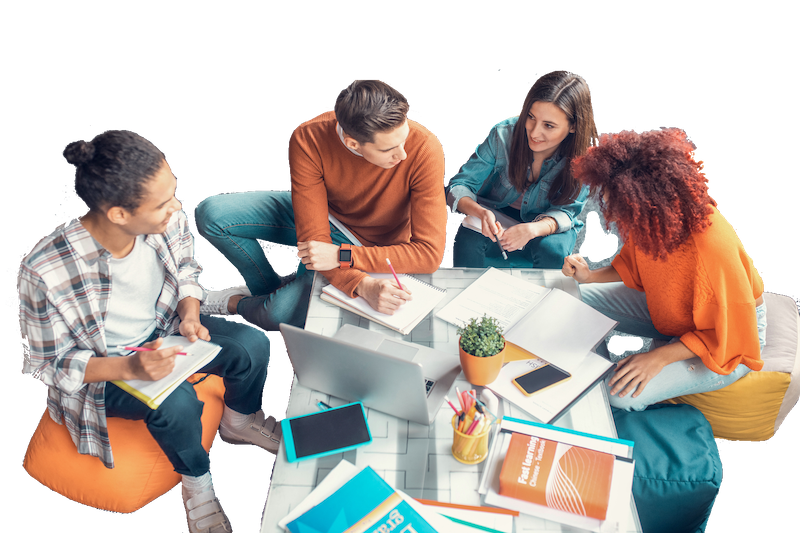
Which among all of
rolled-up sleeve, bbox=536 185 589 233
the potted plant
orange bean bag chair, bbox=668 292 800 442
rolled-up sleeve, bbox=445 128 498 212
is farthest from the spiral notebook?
orange bean bag chair, bbox=668 292 800 442

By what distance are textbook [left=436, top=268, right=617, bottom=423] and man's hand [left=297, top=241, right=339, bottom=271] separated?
0.43 metres

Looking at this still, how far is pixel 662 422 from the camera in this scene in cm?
184

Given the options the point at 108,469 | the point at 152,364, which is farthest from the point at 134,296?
the point at 108,469

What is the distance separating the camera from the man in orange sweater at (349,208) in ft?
5.92

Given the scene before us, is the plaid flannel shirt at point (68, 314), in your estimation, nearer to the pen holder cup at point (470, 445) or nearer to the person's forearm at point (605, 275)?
the pen holder cup at point (470, 445)

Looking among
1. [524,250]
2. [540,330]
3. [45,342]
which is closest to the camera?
[45,342]

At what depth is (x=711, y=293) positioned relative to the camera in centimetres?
160

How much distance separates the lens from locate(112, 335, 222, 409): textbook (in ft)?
4.97

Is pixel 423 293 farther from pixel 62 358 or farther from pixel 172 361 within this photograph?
pixel 62 358

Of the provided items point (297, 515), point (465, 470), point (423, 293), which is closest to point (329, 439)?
point (297, 515)

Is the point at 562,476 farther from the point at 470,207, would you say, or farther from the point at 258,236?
the point at 258,236

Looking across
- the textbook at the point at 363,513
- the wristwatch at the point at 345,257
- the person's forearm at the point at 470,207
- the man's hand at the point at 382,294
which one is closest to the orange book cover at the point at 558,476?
the textbook at the point at 363,513

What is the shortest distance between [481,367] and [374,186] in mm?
961

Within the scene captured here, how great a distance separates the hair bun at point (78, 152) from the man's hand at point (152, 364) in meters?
0.52
